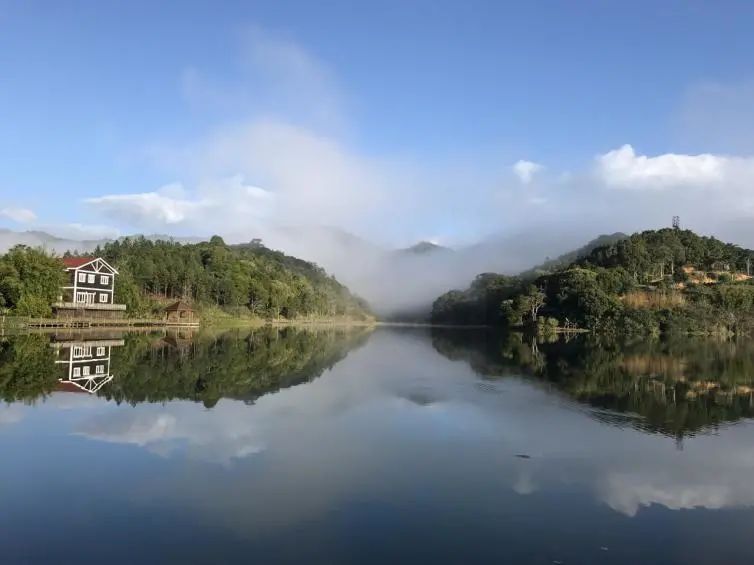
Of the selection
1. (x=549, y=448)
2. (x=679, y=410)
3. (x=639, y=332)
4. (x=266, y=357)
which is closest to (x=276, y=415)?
(x=549, y=448)

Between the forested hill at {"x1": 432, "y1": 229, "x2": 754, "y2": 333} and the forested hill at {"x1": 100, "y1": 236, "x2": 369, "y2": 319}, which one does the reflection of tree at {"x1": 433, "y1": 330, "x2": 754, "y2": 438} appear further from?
the forested hill at {"x1": 100, "y1": 236, "x2": 369, "y2": 319}

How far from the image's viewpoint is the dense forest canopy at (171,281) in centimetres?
4581

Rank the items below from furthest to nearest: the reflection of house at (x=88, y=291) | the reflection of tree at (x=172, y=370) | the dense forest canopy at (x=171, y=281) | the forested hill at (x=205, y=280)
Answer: the forested hill at (x=205, y=280) → the reflection of house at (x=88, y=291) → the dense forest canopy at (x=171, y=281) → the reflection of tree at (x=172, y=370)

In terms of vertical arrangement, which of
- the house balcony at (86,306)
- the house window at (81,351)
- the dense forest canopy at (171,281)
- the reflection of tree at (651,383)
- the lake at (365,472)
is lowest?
the lake at (365,472)

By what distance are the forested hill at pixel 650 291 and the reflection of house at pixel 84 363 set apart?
63.0 m

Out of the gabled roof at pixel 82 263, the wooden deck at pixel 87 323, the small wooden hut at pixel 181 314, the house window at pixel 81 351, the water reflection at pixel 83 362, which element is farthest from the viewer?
the small wooden hut at pixel 181 314

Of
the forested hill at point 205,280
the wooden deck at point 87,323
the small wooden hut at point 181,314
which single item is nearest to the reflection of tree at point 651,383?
the wooden deck at point 87,323

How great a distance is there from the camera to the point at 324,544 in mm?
7191

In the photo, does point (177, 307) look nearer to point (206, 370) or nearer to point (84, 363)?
point (84, 363)

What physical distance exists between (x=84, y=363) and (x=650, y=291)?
270ft

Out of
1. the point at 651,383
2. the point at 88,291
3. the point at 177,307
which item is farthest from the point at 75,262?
the point at 651,383

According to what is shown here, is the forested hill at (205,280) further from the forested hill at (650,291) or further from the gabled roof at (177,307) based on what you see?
the forested hill at (650,291)

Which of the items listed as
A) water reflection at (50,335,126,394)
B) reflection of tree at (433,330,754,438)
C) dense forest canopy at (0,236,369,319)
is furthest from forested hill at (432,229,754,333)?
water reflection at (50,335,126,394)

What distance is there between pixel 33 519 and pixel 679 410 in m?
17.0
